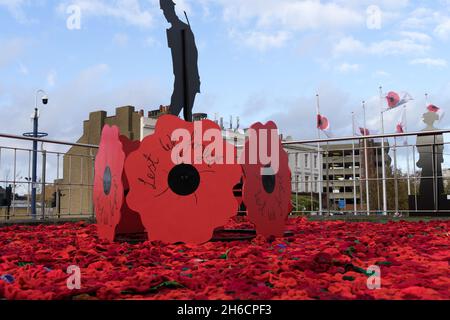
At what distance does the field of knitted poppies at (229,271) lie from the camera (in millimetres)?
2271

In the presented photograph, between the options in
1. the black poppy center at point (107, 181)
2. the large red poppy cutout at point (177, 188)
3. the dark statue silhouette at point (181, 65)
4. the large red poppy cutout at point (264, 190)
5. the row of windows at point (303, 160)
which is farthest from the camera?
the row of windows at point (303, 160)

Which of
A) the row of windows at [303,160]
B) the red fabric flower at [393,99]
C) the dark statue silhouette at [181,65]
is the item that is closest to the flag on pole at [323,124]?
the red fabric flower at [393,99]

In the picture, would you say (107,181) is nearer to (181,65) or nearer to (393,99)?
(181,65)

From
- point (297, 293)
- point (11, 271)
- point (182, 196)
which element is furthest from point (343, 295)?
point (182, 196)

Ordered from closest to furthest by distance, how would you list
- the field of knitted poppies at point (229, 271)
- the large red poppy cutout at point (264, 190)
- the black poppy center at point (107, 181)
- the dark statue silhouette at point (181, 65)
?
the field of knitted poppies at point (229, 271) → the large red poppy cutout at point (264, 190) → the black poppy center at point (107, 181) → the dark statue silhouette at point (181, 65)

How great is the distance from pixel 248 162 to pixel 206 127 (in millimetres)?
551

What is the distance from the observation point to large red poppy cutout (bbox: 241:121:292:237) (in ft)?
15.5

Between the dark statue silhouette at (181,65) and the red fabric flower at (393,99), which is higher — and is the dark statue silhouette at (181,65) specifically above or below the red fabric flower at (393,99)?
below

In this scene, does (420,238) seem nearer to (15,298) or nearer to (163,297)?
(163,297)

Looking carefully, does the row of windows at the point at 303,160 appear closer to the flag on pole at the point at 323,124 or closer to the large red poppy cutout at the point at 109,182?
the large red poppy cutout at the point at 109,182

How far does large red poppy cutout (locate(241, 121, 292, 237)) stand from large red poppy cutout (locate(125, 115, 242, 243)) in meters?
0.28

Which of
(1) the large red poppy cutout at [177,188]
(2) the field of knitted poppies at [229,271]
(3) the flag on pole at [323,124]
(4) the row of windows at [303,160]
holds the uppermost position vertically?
(3) the flag on pole at [323,124]

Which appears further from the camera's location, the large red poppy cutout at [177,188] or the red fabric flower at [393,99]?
the red fabric flower at [393,99]

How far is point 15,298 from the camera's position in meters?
2.19
